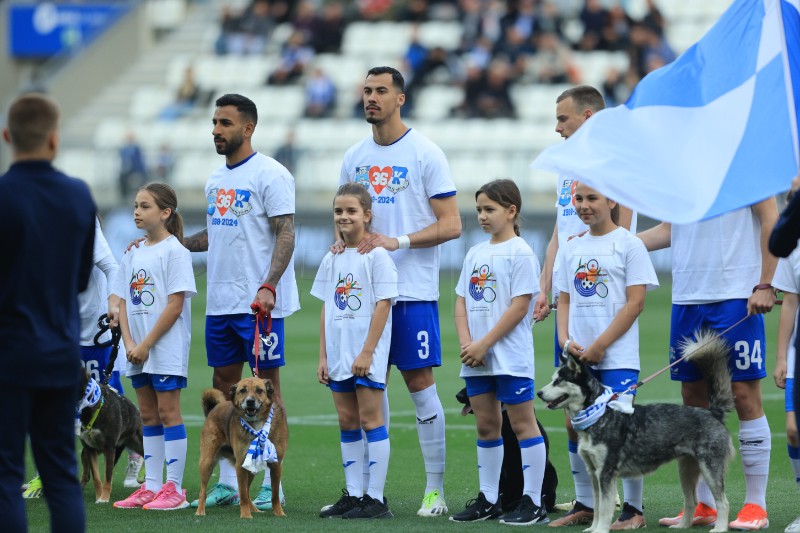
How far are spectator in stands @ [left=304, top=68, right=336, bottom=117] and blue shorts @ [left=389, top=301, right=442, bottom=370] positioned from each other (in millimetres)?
19959

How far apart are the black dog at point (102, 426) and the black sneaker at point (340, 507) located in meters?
1.45

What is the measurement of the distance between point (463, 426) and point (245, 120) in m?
4.26

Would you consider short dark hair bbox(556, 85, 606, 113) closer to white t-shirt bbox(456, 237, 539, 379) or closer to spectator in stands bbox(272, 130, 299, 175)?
white t-shirt bbox(456, 237, 539, 379)

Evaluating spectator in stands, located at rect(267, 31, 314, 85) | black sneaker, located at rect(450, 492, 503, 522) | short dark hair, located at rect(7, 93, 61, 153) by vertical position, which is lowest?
black sneaker, located at rect(450, 492, 503, 522)

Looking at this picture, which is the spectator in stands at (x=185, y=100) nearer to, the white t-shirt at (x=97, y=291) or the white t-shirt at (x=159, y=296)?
Answer: the white t-shirt at (x=97, y=291)

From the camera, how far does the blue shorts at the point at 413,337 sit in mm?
7520

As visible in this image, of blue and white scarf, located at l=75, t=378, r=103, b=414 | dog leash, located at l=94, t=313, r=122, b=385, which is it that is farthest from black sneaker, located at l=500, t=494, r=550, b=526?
dog leash, located at l=94, t=313, r=122, b=385

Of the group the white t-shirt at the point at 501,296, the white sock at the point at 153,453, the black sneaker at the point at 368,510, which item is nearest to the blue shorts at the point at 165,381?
the white sock at the point at 153,453

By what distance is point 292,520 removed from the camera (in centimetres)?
721

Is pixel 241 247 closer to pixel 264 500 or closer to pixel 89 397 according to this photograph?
pixel 89 397

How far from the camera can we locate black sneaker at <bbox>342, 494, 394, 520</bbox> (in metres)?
7.23

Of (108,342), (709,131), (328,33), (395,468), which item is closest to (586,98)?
(709,131)

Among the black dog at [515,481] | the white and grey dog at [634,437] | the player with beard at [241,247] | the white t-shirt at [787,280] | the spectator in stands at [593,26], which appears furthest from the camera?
the spectator in stands at [593,26]

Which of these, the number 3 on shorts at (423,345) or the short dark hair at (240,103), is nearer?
the number 3 on shorts at (423,345)
